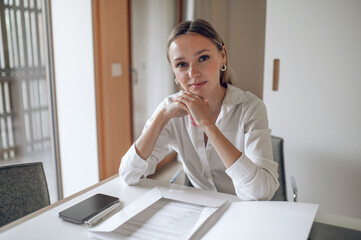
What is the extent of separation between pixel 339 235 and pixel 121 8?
231 centimetres

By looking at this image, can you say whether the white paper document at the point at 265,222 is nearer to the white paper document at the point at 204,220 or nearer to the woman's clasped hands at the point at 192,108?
the white paper document at the point at 204,220

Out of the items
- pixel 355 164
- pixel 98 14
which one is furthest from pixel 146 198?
pixel 98 14

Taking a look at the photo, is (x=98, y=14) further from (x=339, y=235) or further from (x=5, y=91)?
(x=339, y=235)

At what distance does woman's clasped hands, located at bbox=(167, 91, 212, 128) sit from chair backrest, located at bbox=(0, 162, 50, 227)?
0.55m

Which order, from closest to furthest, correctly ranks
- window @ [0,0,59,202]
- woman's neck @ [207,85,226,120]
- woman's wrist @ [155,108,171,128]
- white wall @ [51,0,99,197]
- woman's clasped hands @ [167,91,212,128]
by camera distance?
1. woman's clasped hands @ [167,91,212,128]
2. woman's wrist @ [155,108,171,128]
3. woman's neck @ [207,85,226,120]
4. window @ [0,0,59,202]
5. white wall @ [51,0,99,197]

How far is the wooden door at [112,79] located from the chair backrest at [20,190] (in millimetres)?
1355

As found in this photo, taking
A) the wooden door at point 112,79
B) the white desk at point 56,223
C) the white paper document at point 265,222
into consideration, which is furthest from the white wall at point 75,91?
the white paper document at point 265,222

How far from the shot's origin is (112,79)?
8.43ft

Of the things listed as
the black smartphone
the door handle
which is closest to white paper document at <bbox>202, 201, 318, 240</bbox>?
the black smartphone

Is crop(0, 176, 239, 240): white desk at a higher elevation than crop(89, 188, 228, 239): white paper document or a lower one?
lower

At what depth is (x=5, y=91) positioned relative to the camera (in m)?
2.02

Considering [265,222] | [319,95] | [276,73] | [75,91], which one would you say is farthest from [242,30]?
[265,222]

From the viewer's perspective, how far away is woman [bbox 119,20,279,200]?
1.08 m

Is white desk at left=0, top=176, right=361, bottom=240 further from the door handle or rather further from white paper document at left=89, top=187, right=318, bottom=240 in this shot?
the door handle
